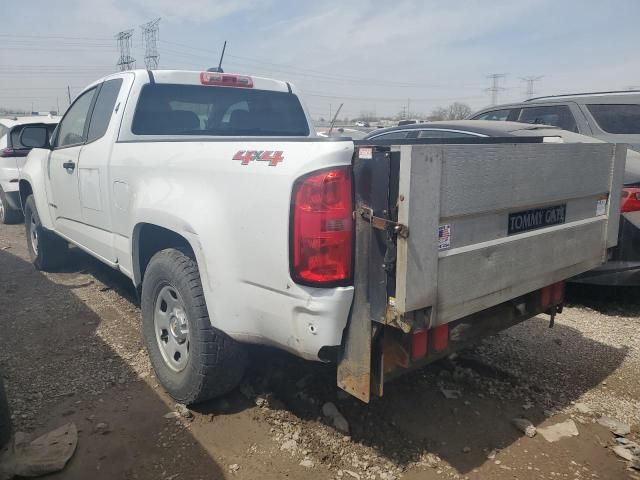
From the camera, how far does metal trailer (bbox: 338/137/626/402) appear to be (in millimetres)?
2039

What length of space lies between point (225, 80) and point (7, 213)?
7.17 metres

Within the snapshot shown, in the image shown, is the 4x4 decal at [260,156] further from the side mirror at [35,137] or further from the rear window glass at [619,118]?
the rear window glass at [619,118]

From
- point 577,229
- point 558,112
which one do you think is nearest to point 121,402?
point 577,229

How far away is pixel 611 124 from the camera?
6.19 meters

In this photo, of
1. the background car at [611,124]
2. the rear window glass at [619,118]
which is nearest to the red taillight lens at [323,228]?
the background car at [611,124]

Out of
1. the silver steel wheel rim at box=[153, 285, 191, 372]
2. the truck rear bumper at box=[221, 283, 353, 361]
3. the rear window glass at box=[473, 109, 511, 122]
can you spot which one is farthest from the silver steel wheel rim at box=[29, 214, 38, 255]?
the rear window glass at box=[473, 109, 511, 122]

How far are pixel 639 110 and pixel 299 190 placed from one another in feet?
18.6

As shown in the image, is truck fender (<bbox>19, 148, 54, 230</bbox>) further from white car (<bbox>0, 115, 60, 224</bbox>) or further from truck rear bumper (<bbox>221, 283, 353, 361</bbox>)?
truck rear bumper (<bbox>221, 283, 353, 361</bbox>)

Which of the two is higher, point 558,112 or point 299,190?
point 558,112

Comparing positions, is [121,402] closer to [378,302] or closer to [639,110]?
[378,302]

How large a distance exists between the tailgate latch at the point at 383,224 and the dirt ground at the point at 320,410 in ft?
4.19

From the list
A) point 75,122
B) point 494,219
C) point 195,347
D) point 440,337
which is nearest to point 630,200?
point 494,219

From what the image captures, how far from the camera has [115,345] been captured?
3898mm

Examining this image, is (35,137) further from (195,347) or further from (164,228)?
(195,347)
